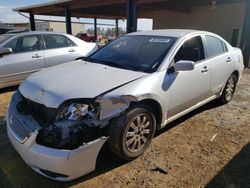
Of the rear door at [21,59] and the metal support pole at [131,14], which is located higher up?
the metal support pole at [131,14]

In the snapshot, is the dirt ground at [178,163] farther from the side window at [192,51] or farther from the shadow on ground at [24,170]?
the side window at [192,51]

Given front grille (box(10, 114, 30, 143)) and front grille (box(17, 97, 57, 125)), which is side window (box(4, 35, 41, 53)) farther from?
front grille (box(10, 114, 30, 143))

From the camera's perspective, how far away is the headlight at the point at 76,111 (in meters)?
2.44

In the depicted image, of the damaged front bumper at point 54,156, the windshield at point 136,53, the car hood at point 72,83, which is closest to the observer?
the damaged front bumper at point 54,156

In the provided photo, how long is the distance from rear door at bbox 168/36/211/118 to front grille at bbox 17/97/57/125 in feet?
5.26

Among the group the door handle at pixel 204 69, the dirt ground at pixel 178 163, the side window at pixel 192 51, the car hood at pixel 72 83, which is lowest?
the dirt ground at pixel 178 163

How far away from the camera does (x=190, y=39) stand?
12.5 feet

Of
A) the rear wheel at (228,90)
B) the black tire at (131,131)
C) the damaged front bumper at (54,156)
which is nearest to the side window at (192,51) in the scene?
the black tire at (131,131)

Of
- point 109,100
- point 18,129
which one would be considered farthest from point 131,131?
point 18,129

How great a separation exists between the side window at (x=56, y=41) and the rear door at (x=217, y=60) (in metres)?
4.02

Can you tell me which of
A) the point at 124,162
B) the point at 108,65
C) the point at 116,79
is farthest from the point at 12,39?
the point at 124,162

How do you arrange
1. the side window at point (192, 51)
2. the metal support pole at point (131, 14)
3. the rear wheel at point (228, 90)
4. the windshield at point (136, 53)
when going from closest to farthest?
the windshield at point (136, 53)
the side window at point (192, 51)
the rear wheel at point (228, 90)
the metal support pole at point (131, 14)

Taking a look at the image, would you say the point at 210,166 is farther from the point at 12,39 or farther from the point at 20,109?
the point at 12,39

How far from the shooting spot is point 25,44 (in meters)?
6.11
